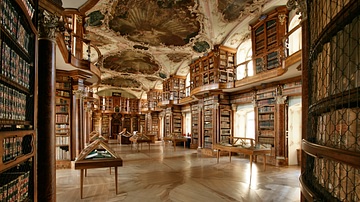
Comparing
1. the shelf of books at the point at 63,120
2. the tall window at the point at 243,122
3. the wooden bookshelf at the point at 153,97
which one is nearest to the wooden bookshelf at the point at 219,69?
the tall window at the point at 243,122

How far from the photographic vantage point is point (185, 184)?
4.73 m

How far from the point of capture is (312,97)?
1.92 meters

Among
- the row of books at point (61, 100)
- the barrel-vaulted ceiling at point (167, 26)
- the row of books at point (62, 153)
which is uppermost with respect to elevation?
the barrel-vaulted ceiling at point (167, 26)

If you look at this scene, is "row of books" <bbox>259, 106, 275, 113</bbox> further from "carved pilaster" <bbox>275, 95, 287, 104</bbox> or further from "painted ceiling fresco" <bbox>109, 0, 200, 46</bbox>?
"painted ceiling fresco" <bbox>109, 0, 200, 46</bbox>

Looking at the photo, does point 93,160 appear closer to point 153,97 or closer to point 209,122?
point 209,122

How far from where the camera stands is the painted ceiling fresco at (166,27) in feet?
23.9

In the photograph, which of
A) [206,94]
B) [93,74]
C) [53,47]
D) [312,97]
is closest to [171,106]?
[206,94]

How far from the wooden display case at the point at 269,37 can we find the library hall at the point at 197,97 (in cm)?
4

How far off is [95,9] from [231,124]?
7.64 metres

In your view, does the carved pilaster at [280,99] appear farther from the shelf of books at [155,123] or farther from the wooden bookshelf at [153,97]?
the shelf of books at [155,123]

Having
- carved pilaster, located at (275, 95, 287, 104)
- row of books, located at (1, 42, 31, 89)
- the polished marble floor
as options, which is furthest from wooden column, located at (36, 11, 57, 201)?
carved pilaster, located at (275, 95, 287, 104)

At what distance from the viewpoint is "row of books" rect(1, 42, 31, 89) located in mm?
1733

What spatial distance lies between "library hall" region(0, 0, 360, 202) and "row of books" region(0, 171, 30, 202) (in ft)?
0.05

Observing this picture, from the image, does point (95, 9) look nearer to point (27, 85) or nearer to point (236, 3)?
point (236, 3)
